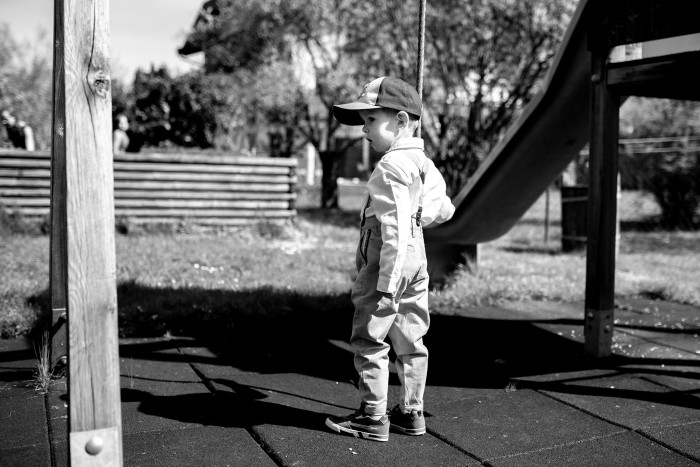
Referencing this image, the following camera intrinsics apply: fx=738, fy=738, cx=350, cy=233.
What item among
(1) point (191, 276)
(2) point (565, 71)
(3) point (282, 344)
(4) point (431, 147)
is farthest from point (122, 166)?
(2) point (565, 71)

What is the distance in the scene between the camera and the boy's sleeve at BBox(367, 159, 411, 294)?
3221 millimetres

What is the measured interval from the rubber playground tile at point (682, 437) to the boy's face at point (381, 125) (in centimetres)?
194

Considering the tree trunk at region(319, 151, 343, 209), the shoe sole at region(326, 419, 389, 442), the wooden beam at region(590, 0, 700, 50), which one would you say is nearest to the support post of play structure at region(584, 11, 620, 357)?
the wooden beam at region(590, 0, 700, 50)

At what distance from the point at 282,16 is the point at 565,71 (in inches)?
431

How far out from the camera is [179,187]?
11.4 meters

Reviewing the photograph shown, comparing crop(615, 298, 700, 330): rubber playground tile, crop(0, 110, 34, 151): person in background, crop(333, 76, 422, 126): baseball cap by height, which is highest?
crop(0, 110, 34, 151): person in background

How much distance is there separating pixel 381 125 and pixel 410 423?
1.44 metres

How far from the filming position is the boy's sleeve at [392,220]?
10.6 feet

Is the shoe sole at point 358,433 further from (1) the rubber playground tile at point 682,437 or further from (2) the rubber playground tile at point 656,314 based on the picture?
(2) the rubber playground tile at point 656,314

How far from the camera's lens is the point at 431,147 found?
14.1m

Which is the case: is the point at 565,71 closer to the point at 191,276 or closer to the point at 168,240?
the point at 191,276

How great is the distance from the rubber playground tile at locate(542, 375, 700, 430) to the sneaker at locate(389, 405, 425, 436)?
3.44 ft

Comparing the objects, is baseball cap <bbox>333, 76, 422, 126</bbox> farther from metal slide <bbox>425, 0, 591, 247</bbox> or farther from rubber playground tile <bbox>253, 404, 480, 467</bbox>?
metal slide <bbox>425, 0, 591, 247</bbox>

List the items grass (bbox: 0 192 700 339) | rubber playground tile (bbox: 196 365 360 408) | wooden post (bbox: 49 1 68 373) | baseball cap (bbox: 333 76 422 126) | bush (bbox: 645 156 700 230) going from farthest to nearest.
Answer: bush (bbox: 645 156 700 230), grass (bbox: 0 192 700 339), rubber playground tile (bbox: 196 365 360 408), wooden post (bbox: 49 1 68 373), baseball cap (bbox: 333 76 422 126)
